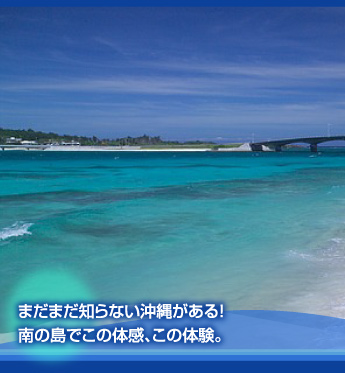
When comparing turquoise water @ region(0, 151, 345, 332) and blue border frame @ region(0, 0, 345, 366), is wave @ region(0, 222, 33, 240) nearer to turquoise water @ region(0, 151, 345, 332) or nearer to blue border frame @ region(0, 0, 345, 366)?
turquoise water @ region(0, 151, 345, 332)

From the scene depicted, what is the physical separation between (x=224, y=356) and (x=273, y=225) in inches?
330

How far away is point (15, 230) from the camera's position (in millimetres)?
9414

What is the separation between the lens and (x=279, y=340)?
11.2 feet

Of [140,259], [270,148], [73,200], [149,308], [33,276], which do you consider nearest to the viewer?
[149,308]

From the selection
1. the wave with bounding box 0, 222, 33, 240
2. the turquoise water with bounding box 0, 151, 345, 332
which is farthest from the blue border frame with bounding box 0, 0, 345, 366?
the wave with bounding box 0, 222, 33, 240

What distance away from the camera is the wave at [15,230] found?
878 centimetres

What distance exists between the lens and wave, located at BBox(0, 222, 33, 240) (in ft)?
28.8

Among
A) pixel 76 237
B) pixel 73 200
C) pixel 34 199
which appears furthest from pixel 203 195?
pixel 76 237
